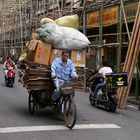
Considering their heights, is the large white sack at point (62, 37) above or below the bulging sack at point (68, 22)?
below

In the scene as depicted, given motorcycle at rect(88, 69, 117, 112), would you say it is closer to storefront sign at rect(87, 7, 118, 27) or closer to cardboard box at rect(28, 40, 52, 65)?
cardboard box at rect(28, 40, 52, 65)

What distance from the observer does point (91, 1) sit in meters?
26.9

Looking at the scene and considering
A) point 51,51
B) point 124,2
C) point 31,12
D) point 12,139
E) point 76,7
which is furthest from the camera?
point 31,12

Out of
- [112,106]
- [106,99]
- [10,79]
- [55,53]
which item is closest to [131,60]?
[106,99]

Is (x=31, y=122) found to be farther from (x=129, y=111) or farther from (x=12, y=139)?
(x=129, y=111)

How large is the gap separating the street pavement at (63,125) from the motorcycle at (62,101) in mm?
212

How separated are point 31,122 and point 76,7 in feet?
62.3

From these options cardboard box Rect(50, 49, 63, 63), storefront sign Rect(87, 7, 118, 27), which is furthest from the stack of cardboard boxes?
storefront sign Rect(87, 7, 118, 27)

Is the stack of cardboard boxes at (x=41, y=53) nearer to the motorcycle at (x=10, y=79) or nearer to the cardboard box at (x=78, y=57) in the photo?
the cardboard box at (x=78, y=57)

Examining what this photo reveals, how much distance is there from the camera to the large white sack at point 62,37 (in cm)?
1225

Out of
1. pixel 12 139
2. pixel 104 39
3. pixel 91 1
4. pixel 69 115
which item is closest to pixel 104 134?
pixel 69 115

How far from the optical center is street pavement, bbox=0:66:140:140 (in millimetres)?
9414

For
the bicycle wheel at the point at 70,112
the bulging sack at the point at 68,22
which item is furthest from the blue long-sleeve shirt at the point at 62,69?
the bulging sack at the point at 68,22

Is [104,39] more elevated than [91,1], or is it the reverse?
[91,1]
